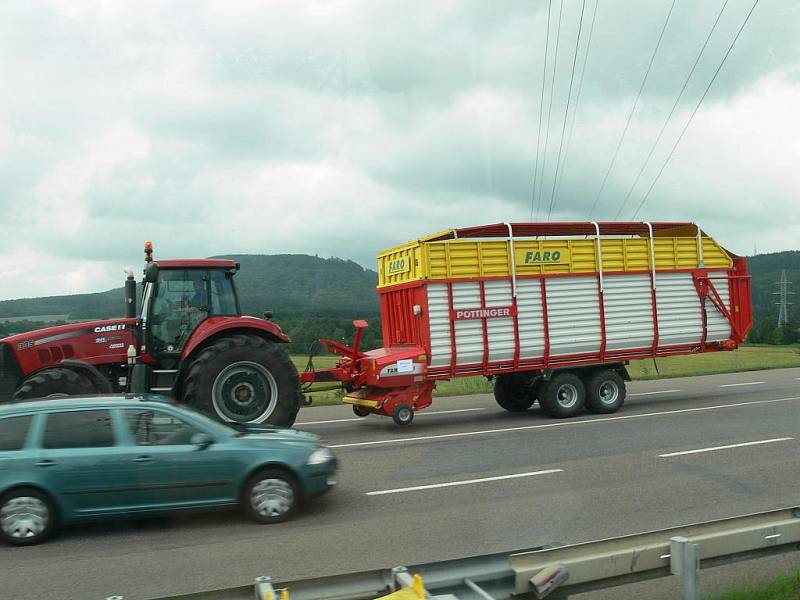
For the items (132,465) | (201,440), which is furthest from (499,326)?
(132,465)

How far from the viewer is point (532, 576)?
432cm

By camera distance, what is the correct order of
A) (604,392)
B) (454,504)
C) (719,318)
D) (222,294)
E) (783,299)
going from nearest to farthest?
(454,504), (222,294), (604,392), (719,318), (783,299)

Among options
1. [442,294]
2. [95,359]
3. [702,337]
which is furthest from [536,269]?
[95,359]

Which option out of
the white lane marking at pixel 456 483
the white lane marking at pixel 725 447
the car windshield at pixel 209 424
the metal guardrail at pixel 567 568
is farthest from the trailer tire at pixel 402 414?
the metal guardrail at pixel 567 568

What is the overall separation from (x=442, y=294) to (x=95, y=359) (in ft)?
19.9

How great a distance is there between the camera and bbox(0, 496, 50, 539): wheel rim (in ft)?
23.6

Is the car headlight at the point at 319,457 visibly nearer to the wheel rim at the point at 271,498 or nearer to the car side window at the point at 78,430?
the wheel rim at the point at 271,498

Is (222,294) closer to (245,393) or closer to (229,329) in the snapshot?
(229,329)

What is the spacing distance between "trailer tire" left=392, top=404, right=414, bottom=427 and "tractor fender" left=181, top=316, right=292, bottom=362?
8.63 feet

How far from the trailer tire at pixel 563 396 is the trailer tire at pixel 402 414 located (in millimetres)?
2857

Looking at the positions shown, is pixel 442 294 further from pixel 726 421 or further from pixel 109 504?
pixel 109 504

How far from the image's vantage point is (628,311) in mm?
15930

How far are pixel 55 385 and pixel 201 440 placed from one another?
169 inches

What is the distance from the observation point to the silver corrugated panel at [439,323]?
14.3 meters
